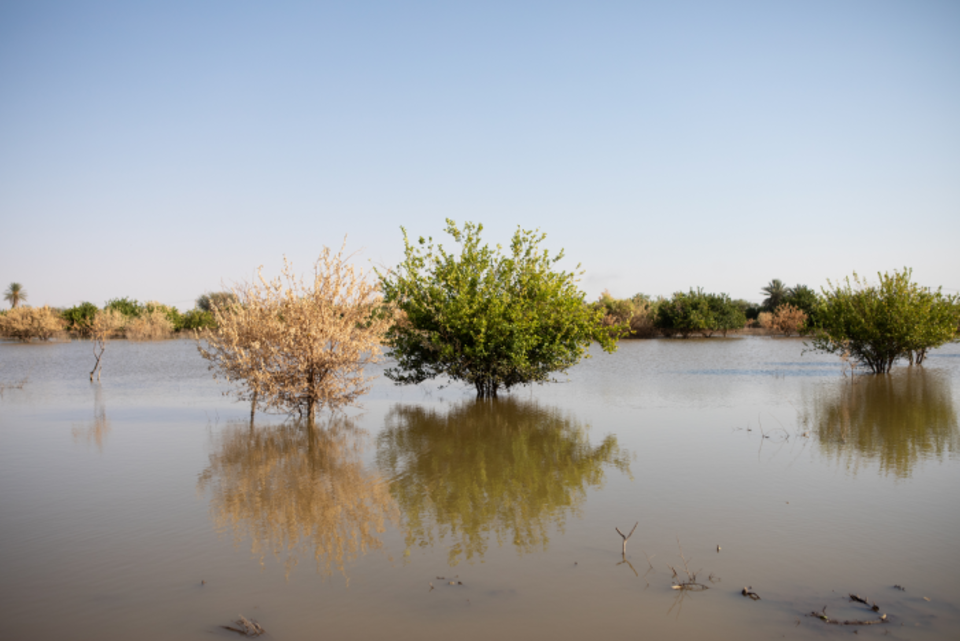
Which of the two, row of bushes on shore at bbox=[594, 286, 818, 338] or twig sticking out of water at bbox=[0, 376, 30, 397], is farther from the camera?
row of bushes on shore at bbox=[594, 286, 818, 338]

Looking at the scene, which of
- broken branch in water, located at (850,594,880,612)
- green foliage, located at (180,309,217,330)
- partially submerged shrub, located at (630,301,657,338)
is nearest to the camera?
broken branch in water, located at (850,594,880,612)

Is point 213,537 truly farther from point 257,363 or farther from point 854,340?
point 854,340

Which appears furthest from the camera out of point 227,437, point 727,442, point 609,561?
point 227,437

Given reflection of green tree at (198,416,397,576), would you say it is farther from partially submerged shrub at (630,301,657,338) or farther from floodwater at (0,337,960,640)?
partially submerged shrub at (630,301,657,338)

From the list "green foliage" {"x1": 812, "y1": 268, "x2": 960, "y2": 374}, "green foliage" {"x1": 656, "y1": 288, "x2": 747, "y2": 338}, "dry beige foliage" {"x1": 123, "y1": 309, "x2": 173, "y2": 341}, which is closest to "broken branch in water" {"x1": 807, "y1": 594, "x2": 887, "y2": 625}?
"green foliage" {"x1": 812, "y1": 268, "x2": 960, "y2": 374}

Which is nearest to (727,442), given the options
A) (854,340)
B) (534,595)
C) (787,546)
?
(787,546)

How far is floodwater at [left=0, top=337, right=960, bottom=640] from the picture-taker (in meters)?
5.25

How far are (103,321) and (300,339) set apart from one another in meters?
41.6

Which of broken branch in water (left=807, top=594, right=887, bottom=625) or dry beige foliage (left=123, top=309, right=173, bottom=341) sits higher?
dry beige foliage (left=123, top=309, right=173, bottom=341)

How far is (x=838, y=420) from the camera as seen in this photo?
14.1 m

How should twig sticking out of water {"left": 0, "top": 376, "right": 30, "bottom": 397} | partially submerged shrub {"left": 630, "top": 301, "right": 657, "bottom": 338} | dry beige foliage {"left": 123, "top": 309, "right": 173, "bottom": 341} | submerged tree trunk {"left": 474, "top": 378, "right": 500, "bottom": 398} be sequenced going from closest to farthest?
submerged tree trunk {"left": 474, "top": 378, "right": 500, "bottom": 398}, twig sticking out of water {"left": 0, "top": 376, "right": 30, "bottom": 397}, dry beige foliage {"left": 123, "top": 309, "right": 173, "bottom": 341}, partially submerged shrub {"left": 630, "top": 301, "right": 657, "bottom": 338}

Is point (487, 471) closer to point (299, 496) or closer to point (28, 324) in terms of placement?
point (299, 496)

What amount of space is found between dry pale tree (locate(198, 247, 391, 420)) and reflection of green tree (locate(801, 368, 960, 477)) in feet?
29.8

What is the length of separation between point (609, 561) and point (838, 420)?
33.5 feet
